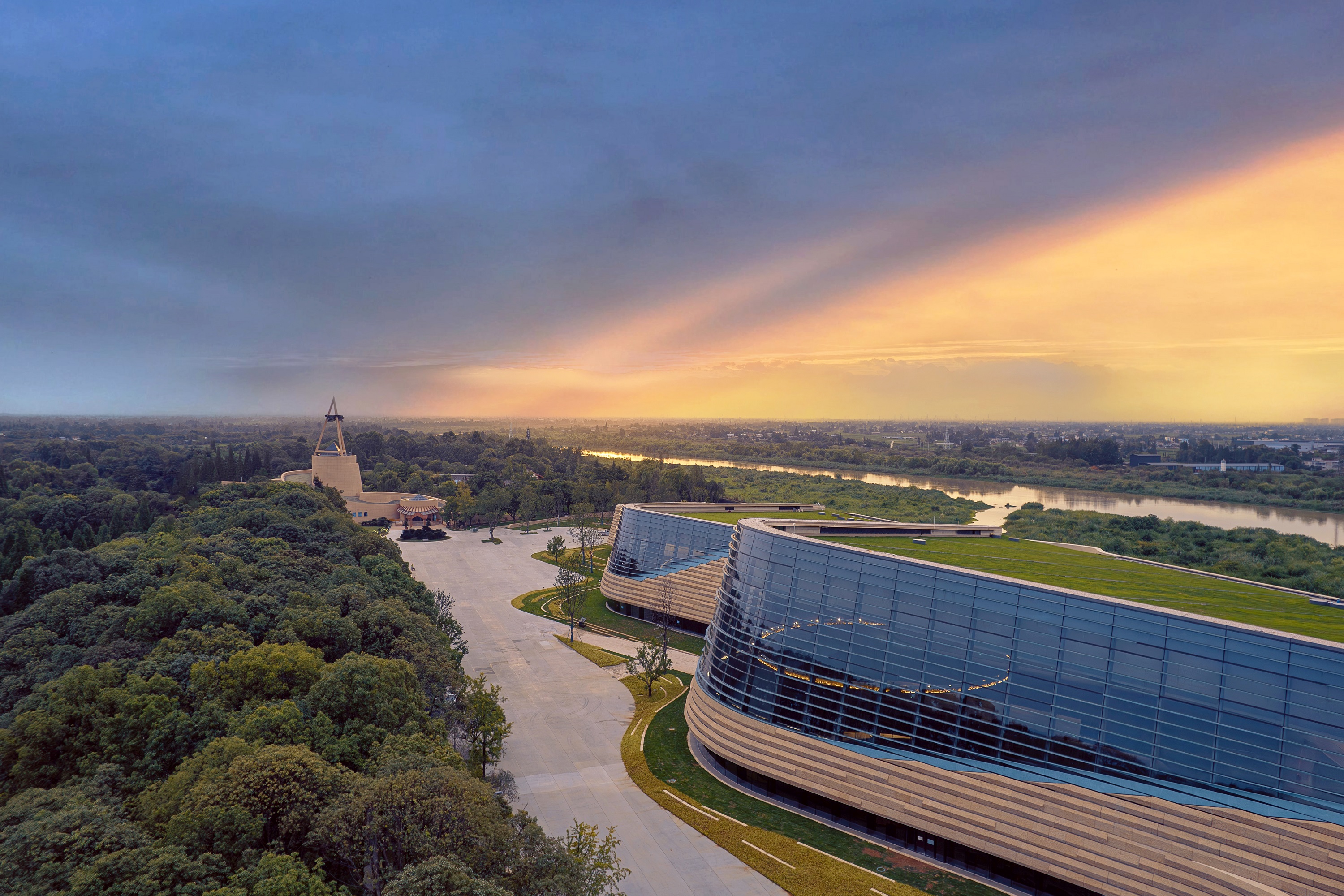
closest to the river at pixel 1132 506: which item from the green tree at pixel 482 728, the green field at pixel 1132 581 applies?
the green field at pixel 1132 581

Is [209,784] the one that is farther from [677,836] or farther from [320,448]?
[320,448]

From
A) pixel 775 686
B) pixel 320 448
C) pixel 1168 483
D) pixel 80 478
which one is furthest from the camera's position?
pixel 1168 483

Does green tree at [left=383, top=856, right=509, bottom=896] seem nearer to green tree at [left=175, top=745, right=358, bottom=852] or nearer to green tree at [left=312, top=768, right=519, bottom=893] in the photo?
green tree at [left=312, top=768, right=519, bottom=893]

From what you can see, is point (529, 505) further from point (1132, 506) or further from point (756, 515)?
point (1132, 506)

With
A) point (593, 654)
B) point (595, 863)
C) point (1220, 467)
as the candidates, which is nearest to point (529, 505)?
point (593, 654)

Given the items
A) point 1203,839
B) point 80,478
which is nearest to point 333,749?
point 1203,839

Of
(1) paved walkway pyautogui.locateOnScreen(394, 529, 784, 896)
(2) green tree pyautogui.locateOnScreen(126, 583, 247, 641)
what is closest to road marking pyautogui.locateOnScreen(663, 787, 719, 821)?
(1) paved walkway pyautogui.locateOnScreen(394, 529, 784, 896)
